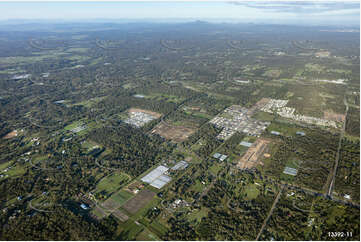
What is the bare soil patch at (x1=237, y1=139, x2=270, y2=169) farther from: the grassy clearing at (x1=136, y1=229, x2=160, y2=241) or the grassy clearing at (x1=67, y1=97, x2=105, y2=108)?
the grassy clearing at (x1=67, y1=97, x2=105, y2=108)

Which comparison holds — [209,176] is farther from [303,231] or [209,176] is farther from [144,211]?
[303,231]

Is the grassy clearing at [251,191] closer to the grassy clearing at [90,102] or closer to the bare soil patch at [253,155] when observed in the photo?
the bare soil patch at [253,155]

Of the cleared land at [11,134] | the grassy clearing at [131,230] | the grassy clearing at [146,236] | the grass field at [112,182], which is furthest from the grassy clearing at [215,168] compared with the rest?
the cleared land at [11,134]

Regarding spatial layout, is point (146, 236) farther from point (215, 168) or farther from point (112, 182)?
point (215, 168)

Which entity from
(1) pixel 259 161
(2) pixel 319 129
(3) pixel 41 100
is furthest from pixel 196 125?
(3) pixel 41 100

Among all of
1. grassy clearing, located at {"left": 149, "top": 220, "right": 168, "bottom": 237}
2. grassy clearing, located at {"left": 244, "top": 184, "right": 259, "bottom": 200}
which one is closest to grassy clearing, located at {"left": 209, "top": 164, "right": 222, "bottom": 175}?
grassy clearing, located at {"left": 244, "top": 184, "right": 259, "bottom": 200}

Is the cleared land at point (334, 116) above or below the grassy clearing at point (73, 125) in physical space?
above
